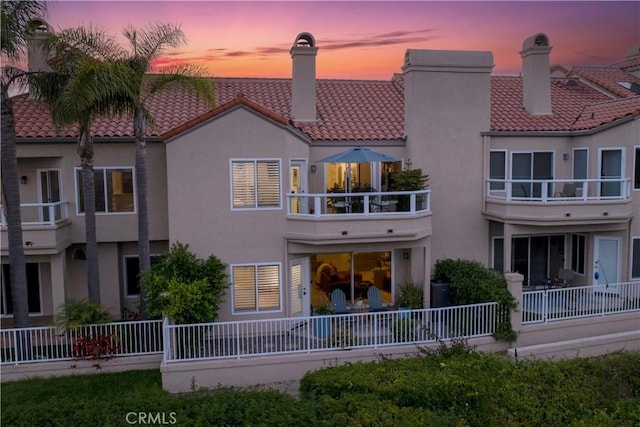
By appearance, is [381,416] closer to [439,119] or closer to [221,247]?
[221,247]

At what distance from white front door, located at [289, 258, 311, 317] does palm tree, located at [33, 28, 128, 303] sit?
Result: 6.75m

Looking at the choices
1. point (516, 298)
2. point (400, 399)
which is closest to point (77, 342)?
point (400, 399)

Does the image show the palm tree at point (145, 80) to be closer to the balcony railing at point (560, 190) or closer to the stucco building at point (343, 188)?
the stucco building at point (343, 188)

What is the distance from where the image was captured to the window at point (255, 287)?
16.0 m

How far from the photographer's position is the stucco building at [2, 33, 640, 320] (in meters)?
15.7

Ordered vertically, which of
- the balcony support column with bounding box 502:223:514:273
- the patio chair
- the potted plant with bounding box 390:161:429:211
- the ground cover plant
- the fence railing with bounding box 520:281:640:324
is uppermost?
the potted plant with bounding box 390:161:429:211

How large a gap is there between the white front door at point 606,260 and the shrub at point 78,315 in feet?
54.6

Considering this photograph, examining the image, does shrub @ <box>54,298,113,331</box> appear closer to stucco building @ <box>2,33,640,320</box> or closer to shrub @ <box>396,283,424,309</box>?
stucco building @ <box>2,33,640,320</box>

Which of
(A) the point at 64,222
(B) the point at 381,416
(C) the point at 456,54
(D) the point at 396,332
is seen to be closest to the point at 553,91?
(C) the point at 456,54

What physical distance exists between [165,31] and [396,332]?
418 inches

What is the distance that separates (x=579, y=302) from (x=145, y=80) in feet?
47.9

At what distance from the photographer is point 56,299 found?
15.9 m

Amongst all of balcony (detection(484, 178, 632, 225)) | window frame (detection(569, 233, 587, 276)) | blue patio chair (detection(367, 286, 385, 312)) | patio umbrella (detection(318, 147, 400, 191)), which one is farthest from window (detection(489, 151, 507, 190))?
blue patio chair (detection(367, 286, 385, 312))

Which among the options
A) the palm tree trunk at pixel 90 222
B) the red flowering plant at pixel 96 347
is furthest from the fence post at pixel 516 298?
the palm tree trunk at pixel 90 222
